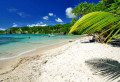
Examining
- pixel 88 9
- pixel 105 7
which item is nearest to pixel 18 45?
pixel 88 9

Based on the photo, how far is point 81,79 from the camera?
253 centimetres

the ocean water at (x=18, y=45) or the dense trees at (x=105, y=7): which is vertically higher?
the dense trees at (x=105, y=7)

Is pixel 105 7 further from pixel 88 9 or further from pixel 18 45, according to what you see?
pixel 18 45

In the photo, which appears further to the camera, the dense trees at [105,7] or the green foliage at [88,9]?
the green foliage at [88,9]

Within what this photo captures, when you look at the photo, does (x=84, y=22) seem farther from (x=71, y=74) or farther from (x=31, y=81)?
(x=31, y=81)

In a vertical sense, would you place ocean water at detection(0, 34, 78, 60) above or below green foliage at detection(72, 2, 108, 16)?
below

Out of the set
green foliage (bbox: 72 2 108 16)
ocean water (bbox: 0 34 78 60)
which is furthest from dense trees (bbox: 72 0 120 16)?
ocean water (bbox: 0 34 78 60)

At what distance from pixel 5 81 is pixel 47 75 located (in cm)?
150

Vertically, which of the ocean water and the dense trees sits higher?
the dense trees

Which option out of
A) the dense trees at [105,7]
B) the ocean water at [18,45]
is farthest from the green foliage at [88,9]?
the ocean water at [18,45]

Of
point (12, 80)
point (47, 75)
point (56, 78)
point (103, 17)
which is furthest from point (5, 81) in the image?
point (103, 17)

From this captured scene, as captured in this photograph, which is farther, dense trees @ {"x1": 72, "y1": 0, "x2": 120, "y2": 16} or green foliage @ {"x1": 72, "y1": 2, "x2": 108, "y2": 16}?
green foliage @ {"x1": 72, "y1": 2, "x2": 108, "y2": 16}

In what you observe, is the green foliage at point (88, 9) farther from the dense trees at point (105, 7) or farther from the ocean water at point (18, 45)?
the ocean water at point (18, 45)

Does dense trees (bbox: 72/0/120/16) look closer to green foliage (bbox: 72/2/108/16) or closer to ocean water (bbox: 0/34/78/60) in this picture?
green foliage (bbox: 72/2/108/16)
